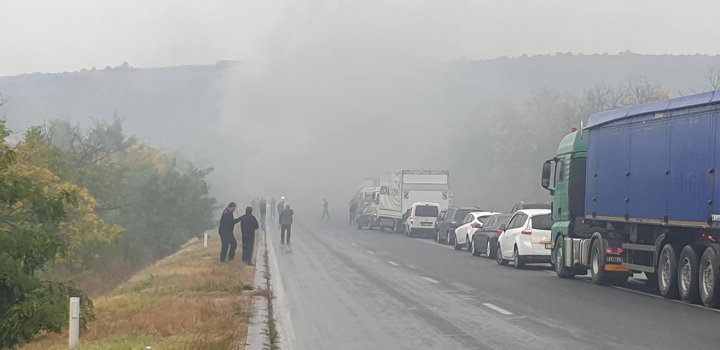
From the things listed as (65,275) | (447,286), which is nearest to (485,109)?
(65,275)

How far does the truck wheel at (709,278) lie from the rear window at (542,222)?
1096 cm

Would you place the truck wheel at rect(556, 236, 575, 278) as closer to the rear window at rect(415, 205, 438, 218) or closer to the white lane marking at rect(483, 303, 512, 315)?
the white lane marking at rect(483, 303, 512, 315)

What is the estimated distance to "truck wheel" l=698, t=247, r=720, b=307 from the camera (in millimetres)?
17047

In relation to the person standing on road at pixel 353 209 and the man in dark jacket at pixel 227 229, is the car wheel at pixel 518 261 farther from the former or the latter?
the person standing on road at pixel 353 209

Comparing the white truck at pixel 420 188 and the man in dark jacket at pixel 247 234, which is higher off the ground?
the white truck at pixel 420 188

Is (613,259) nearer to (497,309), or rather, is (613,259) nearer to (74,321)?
(497,309)

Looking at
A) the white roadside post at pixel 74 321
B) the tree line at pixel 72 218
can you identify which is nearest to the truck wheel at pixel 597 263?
the tree line at pixel 72 218

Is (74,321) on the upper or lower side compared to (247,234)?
lower

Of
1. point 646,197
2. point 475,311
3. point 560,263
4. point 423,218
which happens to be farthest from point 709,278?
point 423,218

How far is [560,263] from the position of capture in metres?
25.5

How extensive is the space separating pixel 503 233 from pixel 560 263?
480 cm

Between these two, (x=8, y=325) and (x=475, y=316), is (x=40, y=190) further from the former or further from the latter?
(x=475, y=316)

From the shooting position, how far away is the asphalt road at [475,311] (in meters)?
13.3

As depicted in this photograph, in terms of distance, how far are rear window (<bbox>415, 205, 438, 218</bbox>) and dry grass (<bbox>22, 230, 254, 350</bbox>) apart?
27876 mm
